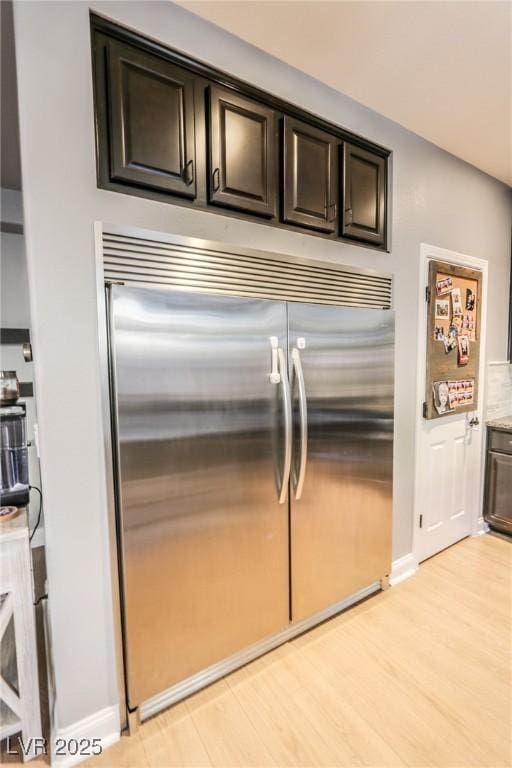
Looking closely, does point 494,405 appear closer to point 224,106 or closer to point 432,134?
point 432,134

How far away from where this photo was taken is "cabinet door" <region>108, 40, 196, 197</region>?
1.29m

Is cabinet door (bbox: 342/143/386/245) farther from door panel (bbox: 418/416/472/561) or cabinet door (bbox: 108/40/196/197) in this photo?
door panel (bbox: 418/416/472/561)

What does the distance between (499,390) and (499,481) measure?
73cm

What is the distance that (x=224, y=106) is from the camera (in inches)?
60.0

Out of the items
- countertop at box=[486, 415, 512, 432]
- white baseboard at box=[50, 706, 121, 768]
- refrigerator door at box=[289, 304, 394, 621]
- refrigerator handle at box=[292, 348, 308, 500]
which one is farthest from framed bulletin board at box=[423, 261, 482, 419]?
white baseboard at box=[50, 706, 121, 768]

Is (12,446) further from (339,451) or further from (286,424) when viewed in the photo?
(339,451)

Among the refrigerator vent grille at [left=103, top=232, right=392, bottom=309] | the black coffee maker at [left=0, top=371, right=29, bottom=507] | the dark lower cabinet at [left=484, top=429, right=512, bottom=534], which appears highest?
the refrigerator vent grille at [left=103, top=232, right=392, bottom=309]

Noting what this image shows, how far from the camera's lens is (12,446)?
5.35 ft

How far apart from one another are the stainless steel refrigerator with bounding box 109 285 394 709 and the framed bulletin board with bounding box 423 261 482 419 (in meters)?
0.53

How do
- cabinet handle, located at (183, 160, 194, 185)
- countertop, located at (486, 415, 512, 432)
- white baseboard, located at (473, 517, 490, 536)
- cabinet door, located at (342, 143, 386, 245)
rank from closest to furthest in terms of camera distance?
cabinet handle, located at (183, 160, 194, 185), cabinet door, located at (342, 143, 386, 245), countertop, located at (486, 415, 512, 432), white baseboard, located at (473, 517, 490, 536)

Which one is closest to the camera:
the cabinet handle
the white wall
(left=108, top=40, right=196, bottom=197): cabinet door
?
the white wall

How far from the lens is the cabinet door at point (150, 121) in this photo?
4.24 ft

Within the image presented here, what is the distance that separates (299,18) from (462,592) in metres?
2.98

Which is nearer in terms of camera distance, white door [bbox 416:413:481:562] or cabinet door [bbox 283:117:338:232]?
cabinet door [bbox 283:117:338:232]
